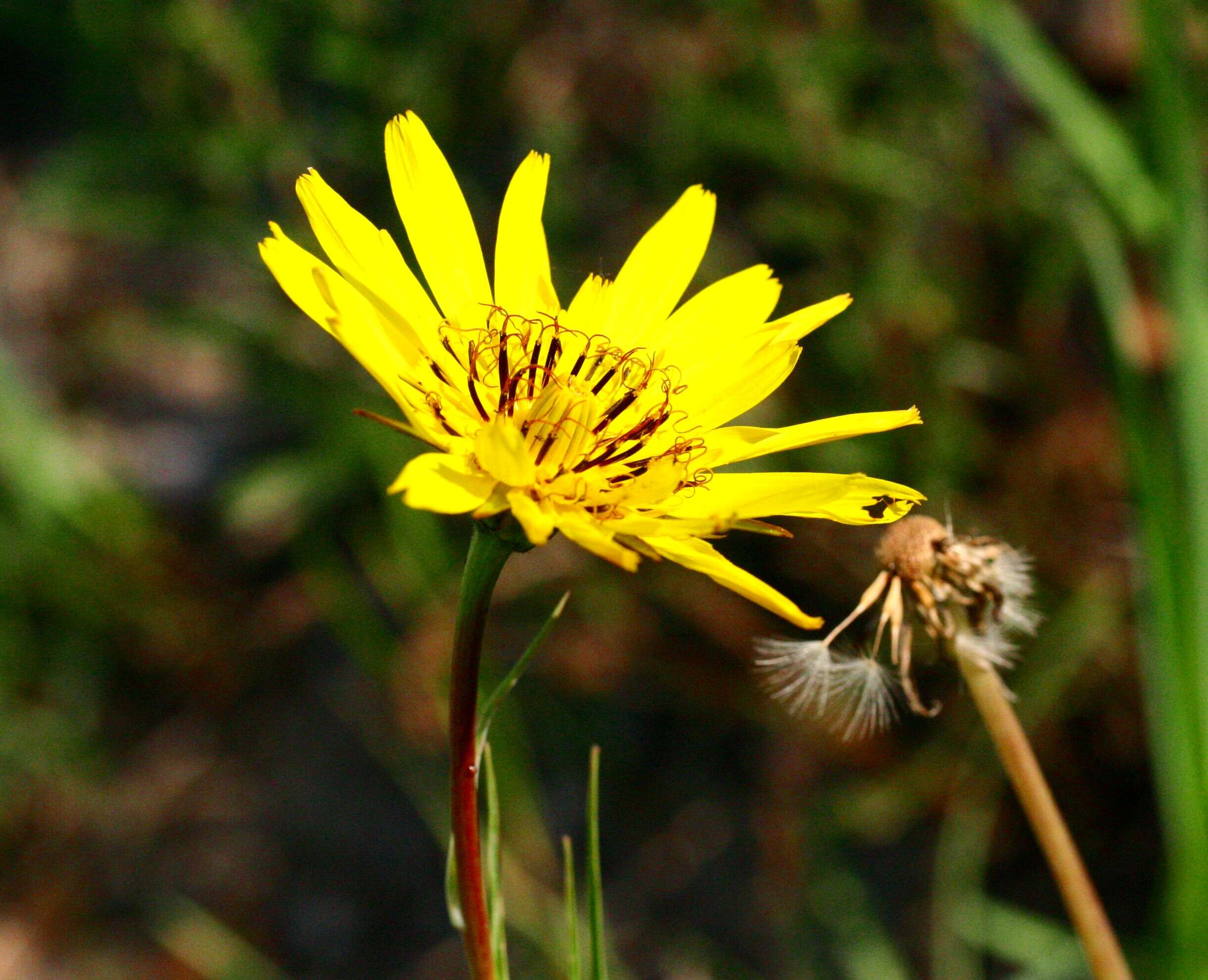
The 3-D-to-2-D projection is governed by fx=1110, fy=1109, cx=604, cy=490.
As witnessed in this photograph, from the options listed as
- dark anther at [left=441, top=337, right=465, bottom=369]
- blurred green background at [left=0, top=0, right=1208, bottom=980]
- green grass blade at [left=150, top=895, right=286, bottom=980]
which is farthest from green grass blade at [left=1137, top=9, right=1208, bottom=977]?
green grass blade at [left=150, top=895, right=286, bottom=980]

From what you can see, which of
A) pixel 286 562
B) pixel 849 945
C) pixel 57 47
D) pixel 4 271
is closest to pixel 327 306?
pixel 849 945

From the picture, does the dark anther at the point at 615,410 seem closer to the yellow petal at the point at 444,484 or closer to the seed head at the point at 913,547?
the yellow petal at the point at 444,484

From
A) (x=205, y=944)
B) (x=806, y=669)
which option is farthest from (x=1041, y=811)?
(x=205, y=944)

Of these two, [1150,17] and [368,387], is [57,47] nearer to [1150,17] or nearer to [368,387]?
[368,387]

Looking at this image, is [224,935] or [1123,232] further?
[224,935]

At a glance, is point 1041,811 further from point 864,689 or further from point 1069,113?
point 1069,113

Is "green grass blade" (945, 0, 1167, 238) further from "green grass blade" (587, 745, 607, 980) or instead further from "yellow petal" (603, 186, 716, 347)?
"green grass blade" (587, 745, 607, 980)

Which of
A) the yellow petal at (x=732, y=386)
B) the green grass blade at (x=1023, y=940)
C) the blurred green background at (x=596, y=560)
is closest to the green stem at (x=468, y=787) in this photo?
the yellow petal at (x=732, y=386)

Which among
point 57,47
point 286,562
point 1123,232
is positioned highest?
point 1123,232
